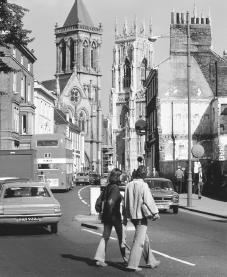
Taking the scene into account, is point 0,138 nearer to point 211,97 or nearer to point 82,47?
point 211,97

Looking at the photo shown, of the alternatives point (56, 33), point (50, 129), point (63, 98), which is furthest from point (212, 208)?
point (56, 33)

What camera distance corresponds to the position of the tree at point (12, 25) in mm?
27219

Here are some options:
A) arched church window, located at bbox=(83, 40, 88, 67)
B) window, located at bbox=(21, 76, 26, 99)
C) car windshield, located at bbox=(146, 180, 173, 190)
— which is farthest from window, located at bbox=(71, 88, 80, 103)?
car windshield, located at bbox=(146, 180, 173, 190)

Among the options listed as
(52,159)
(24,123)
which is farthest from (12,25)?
(24,123)

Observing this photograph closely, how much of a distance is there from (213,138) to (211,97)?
420 centimetres

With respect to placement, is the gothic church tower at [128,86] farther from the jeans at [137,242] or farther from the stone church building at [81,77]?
the jeans at [137,242]

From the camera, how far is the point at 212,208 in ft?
93.9

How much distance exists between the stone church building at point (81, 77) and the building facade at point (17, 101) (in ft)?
200

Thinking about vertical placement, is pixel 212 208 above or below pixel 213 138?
below

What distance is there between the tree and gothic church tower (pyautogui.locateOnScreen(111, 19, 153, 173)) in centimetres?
12578

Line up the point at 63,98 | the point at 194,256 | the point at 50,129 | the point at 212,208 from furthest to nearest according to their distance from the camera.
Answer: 1. the point at 63,98
2. the point at 50,129
3. the point at 212,208
4. the point at 194,256

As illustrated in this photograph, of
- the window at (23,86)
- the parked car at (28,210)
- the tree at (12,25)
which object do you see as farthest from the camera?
the window at (23,86)

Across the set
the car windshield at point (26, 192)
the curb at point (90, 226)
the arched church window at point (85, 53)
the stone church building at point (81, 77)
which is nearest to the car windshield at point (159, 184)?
the curb at point (90, 226)

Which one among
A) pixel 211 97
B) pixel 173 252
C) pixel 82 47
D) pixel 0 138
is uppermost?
pixel 82 47
